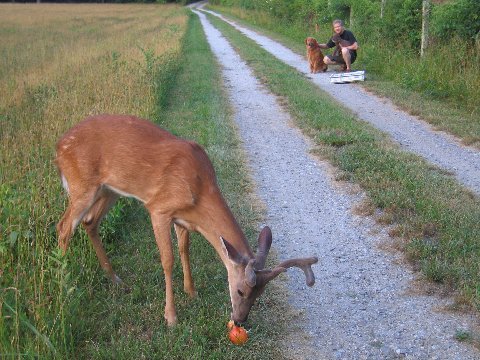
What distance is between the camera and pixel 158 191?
4742mm

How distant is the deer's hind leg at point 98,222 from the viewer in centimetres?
525

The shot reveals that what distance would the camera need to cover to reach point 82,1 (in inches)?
3420

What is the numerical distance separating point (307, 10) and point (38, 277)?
26363 mm

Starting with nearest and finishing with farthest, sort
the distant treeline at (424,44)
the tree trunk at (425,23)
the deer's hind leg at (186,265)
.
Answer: the deer's hind leg at (186,265), the distant treeline at (424,44), the tree trunk at (425,23)

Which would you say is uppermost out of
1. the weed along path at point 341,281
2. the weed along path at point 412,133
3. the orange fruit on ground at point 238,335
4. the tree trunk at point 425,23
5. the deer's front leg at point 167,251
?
the tree trunk at point 425,23

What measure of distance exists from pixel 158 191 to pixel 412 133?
264 inches

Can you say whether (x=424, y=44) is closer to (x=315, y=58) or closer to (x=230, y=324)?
(x=315, y=58)

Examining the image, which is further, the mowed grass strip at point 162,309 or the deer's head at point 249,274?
the mowed grass strip at point 162,309

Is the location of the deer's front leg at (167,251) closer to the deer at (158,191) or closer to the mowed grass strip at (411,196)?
the deer at (158,191)

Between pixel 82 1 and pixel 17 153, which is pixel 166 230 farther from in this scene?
pixel 82 1

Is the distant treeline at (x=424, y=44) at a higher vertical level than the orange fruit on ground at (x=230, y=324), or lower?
higher

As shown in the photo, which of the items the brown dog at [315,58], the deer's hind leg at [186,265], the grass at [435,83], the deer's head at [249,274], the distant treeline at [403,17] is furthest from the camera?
the brown dog at [315,58]

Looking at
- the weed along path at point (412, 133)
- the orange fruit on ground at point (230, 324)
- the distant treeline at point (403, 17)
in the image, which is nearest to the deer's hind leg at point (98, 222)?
the orange fruit on ground at point (230, 324)

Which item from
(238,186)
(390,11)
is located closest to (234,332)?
(238,186)
